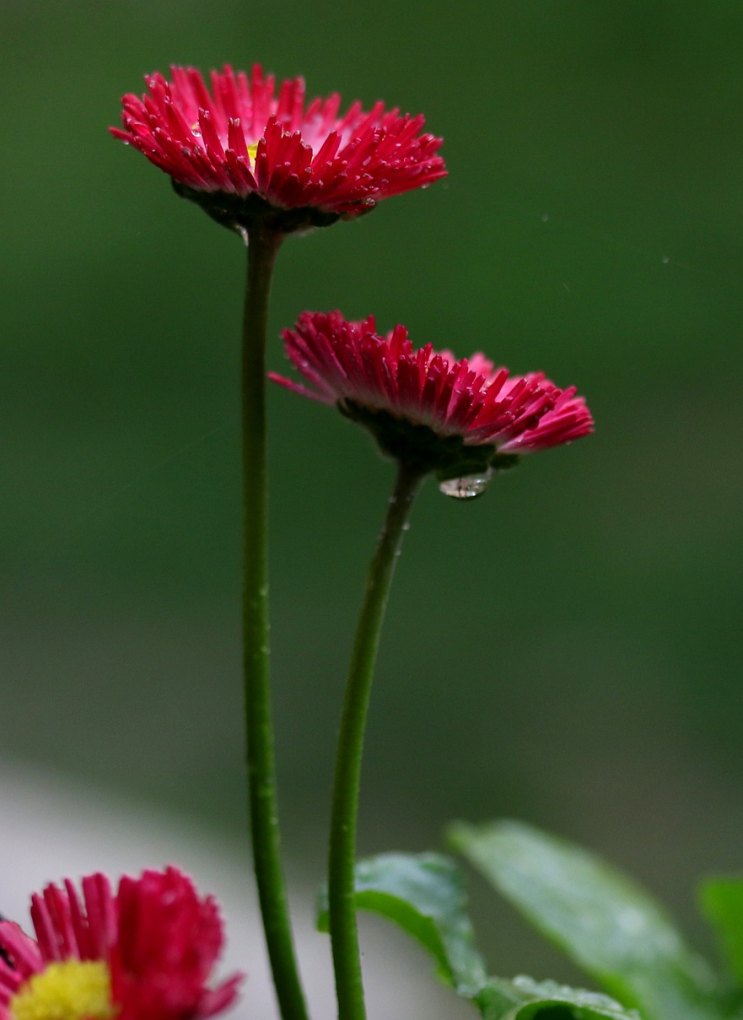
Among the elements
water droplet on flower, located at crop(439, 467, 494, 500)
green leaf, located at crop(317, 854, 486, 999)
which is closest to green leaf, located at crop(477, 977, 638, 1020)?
green leaf, located at crop(317, 854, 486, 999)

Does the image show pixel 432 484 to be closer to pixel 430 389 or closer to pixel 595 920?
pixel 595 920

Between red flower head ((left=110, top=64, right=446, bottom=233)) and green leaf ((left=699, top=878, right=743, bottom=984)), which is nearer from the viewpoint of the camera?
red flower head ((left=110, top=64, right=446, bottom=233))

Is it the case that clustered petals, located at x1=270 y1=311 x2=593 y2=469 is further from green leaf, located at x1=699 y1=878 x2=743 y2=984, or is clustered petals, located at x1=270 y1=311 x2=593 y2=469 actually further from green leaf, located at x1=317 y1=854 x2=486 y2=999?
green leaf, located at x1=699 y1=878 x2=743 y2=984

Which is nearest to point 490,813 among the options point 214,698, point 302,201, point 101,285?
point 214,698

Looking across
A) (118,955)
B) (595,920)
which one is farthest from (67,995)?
(595,920)

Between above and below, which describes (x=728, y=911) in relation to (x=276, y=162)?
below

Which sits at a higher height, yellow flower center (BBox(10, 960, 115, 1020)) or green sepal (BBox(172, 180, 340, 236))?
green sepal (BBox(172, 180, 340, 236))


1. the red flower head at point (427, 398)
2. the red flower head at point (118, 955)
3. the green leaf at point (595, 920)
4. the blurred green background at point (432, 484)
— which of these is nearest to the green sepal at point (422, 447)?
the red flower head at point (427, 398)

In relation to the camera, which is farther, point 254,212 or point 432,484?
point 432,484

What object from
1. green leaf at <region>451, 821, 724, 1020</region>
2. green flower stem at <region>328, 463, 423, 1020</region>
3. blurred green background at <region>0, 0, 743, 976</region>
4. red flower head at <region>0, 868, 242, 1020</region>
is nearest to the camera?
red flower head at <region>0, 868, 242, 1020</region>
